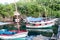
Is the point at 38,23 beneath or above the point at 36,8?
beneath

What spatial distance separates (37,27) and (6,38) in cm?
→ 44

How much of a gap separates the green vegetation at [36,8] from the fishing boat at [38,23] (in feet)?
0.22

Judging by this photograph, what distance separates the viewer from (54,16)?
244 cm

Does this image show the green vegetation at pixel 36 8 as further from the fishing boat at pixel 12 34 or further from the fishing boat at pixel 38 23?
the fishing boat at pixel 12 34

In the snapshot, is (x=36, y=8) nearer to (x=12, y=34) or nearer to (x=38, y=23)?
(x=38, y=23)

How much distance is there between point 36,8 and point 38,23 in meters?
0.20

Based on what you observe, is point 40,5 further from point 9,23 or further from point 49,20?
point 9,23

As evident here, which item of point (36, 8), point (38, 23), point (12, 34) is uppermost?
point (36, 8)

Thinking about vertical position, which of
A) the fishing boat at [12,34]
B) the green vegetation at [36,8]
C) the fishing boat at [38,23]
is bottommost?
the fishing boat at [12,34]

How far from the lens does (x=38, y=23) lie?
2447 millimetres

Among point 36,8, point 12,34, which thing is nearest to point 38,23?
point 36,8

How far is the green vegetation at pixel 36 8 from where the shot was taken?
2.43 m

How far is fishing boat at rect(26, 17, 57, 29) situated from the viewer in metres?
2.44

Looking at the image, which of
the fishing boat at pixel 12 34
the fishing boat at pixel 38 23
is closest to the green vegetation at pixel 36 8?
the fishing boat at pixel 38 23
